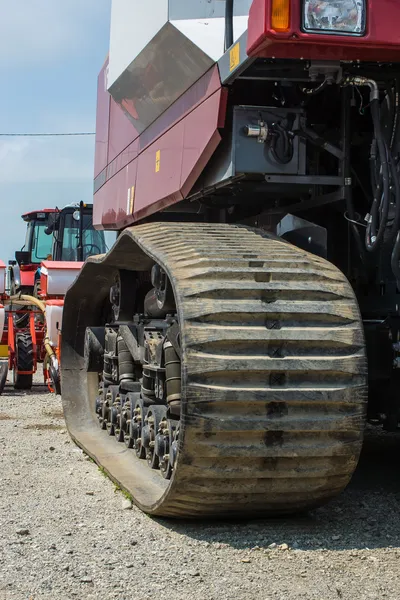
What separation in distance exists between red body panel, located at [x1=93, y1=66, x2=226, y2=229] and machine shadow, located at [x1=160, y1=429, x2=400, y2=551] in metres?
1.74

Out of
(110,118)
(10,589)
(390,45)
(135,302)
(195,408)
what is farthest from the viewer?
(110,118)

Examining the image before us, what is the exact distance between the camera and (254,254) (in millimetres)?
3914

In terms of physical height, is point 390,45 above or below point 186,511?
above

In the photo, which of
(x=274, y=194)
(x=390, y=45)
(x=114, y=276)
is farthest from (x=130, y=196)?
(x=390, y=45)

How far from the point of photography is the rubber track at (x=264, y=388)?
3512 mm

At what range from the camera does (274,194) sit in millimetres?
4832

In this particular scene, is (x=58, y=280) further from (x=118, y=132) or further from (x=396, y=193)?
(x=396, y=193)

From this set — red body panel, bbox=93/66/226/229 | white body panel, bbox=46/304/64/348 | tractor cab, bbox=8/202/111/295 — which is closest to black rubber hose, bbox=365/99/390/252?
red body panel, bbox=93/66/226/229

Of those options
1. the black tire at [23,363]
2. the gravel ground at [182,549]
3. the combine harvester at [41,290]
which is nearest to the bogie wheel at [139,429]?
the gravel ground at [182,549]

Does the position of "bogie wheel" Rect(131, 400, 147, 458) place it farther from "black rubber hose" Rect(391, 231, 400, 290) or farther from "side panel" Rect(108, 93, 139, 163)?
"side panel" Rect(108, 93, 139, 163)

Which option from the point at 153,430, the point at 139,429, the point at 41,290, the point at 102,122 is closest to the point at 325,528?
the point at 153,430

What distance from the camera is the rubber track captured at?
3512mm

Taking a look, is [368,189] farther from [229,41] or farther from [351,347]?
[351,347]

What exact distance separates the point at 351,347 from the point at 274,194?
1.39 meters
